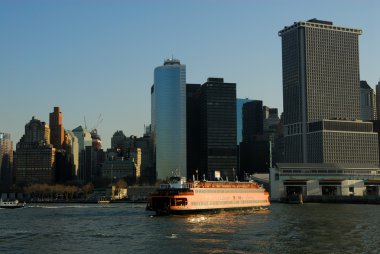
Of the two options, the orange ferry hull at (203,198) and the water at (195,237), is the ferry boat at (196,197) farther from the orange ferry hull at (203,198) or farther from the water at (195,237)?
the water at (195,237)

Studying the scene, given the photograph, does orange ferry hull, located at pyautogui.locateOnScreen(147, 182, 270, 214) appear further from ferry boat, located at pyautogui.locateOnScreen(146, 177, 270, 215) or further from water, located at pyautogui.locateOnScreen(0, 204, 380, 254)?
water, located at pyautogui.locateOnScreen(0, 204, 380, 254)

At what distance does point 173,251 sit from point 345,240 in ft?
97.5

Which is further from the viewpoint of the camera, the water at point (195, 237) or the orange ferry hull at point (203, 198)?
the orange ferry hull at point (203, 198)

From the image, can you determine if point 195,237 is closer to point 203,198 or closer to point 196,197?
point 196,197

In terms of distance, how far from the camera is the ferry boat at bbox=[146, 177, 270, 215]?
152500 mm

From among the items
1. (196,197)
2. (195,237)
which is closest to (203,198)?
(196,197)

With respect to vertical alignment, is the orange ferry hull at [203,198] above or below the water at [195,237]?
above

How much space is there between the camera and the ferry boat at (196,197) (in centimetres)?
15250

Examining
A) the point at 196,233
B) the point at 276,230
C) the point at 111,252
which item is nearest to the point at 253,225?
the point at 276,230

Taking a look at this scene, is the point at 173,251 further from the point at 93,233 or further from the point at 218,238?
the point at 93,233

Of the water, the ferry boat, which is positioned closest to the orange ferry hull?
the ferry boat

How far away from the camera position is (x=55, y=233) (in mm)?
110375

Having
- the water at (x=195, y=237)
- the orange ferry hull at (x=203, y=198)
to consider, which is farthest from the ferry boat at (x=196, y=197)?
the water at (x=195, y=237)

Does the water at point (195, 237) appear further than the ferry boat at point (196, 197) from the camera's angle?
No
